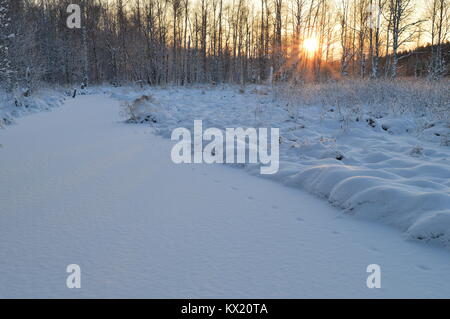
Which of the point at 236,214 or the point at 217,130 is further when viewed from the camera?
the point at 217,130

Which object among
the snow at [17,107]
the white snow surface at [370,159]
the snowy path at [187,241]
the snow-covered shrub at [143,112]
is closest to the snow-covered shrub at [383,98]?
the white snow surface at [370,159]

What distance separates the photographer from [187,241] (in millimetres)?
1786

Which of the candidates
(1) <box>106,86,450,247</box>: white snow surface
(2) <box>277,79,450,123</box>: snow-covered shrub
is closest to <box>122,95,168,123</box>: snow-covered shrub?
(1) <box>106,86,450,247</box>: white snow surface

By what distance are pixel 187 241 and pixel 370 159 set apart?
2570mm

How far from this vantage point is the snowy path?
1.37 metres

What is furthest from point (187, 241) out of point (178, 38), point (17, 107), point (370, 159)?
point (178, 38)

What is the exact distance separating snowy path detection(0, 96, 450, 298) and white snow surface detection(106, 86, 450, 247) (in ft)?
0.52

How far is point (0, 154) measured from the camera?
3842mm

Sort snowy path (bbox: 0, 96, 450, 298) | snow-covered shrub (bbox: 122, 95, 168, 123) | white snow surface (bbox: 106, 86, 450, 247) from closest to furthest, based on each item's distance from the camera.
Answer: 1. snowy path (bbox: 0, 96, 450, 298)
2. white snow surface (bbox: 106, 86, 450, 247)
3. snow-covered shrub (bbox: 122, 95, 168, 123)

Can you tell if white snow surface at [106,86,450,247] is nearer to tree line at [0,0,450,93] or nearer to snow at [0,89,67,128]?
snow at [0,89,67,128]

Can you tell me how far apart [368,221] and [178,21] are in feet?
85.7

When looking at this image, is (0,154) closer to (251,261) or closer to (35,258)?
(35,258)

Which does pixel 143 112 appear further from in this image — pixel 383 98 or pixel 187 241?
pixel 383 98
